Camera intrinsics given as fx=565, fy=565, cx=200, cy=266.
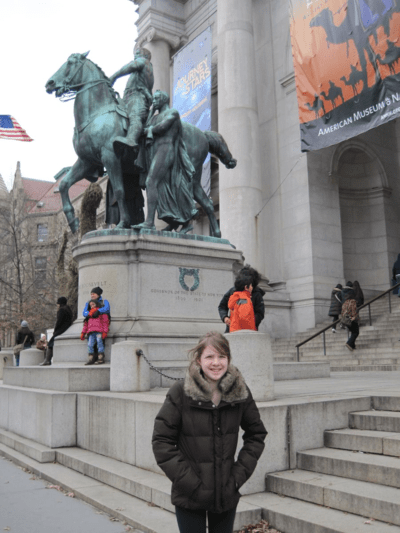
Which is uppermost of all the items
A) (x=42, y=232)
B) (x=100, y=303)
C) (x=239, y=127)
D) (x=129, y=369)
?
(x=42, y=232)

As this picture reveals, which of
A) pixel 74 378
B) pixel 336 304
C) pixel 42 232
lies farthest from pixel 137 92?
pixel 42 232

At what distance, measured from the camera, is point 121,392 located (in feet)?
23.3

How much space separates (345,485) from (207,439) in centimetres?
202

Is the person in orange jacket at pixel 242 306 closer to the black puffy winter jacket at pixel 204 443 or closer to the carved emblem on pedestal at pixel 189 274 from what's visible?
the carved emblem on pedestal at pixel 189 274

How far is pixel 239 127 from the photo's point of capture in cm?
2338

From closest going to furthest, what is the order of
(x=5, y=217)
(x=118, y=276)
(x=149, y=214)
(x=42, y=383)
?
(x=42, y=383) < (x=118, y=276) < (x=149, y=214) < (x=5, y=217)

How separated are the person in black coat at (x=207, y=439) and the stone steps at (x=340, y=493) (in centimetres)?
148

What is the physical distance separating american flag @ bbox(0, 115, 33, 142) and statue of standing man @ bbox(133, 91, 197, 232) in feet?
60.0

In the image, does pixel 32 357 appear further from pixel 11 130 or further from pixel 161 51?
pixel 161 51

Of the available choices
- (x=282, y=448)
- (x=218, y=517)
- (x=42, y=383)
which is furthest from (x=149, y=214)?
(x=218, y=517)

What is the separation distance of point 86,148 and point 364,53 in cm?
1214

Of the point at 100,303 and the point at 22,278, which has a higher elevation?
the point at 22,278

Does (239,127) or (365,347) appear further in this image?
(239,127)

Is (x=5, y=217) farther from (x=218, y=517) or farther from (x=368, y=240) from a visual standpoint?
(x=218, y=517)
